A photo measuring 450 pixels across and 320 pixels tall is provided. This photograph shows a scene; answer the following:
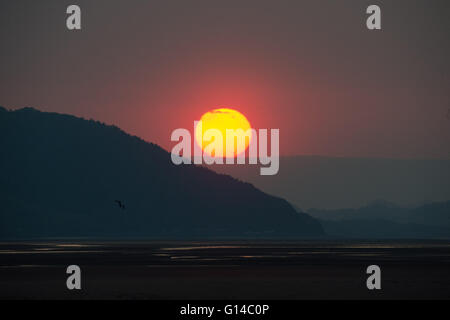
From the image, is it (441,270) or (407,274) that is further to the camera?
(441,270)

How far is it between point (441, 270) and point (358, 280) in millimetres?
21298

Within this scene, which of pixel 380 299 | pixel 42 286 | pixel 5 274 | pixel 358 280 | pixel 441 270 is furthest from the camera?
pixel 441 270

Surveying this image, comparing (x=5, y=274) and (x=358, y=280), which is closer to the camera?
(x=358, y=280)

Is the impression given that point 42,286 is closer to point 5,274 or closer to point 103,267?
point 5,274
